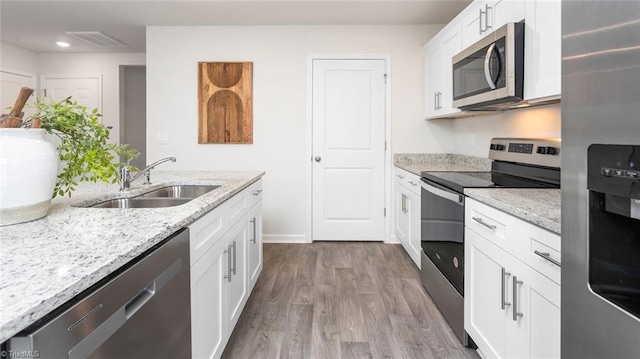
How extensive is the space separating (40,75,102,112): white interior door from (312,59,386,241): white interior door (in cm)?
337

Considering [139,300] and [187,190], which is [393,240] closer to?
[187,190]

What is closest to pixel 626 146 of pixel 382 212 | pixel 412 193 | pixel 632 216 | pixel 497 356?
pixel 632 216

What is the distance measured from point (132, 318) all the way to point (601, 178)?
1.05 meters

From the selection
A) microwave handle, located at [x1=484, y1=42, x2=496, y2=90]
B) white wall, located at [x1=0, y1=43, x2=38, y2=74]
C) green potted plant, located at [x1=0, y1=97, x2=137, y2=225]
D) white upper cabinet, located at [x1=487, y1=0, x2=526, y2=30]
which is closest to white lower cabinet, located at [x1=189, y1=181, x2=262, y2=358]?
green potted plant, located at [x1=0, y1=97, x2=137, y2=225]

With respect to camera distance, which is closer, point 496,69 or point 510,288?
point 510,288

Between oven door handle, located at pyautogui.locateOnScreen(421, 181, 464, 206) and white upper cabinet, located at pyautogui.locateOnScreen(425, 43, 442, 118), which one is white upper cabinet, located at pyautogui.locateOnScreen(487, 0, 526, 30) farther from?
white upper cabinet, located at pyautogui.locateOnScreen(425, 43, 442, 118)

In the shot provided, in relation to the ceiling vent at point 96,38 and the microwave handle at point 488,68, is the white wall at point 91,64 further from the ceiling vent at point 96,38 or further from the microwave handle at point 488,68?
the microwave handle at point 488,68

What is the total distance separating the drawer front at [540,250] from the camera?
48.2 inches

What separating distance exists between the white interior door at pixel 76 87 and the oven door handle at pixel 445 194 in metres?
4.97

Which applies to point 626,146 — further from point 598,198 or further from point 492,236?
point 492,236

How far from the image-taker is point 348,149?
4.25 m

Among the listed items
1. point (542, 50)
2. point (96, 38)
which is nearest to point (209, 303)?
point (542, 50)

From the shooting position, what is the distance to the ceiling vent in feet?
14.7

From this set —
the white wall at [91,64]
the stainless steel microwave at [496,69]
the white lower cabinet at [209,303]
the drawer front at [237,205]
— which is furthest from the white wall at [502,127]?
the white wall at [91,64]
